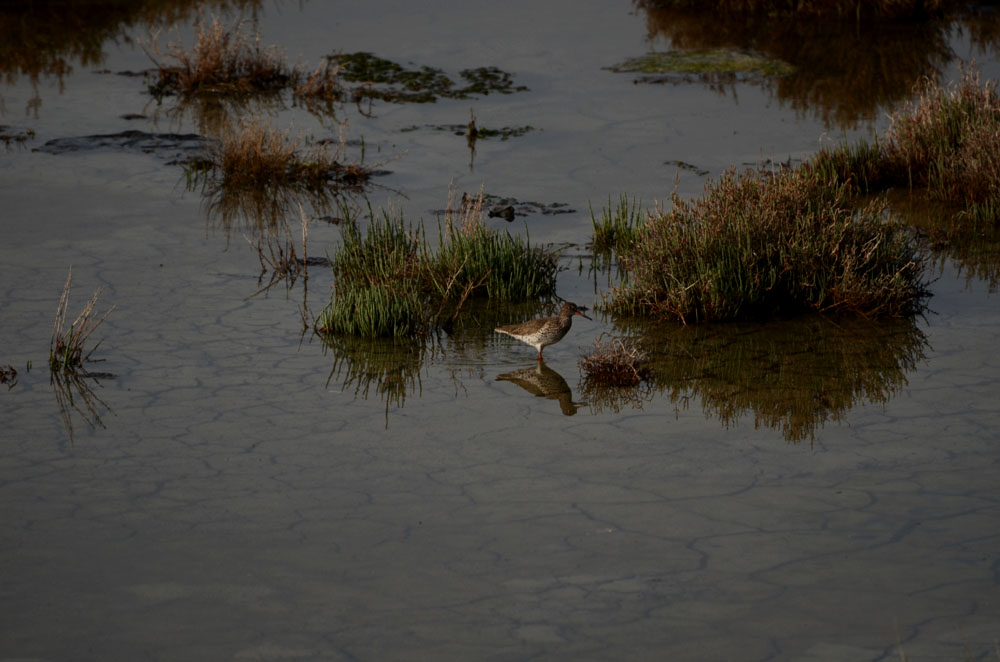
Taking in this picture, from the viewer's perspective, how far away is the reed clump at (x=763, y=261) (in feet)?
35.1

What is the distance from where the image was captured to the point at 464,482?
7566mm

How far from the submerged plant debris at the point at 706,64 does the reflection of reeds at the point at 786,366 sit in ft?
35.3

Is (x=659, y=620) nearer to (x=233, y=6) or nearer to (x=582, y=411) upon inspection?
(x=582, y=411)

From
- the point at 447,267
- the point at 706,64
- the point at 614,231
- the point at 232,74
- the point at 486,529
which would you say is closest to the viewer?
the point at 486,529

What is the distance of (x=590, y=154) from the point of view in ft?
53.6

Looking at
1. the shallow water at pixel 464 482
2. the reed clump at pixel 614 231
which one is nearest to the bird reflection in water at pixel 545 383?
the shallow water at pixel 464 482

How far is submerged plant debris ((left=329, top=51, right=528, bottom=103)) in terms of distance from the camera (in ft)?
63.8

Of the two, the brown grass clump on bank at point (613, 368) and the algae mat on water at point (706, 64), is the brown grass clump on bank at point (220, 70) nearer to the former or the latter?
the algae mat on water at point (706, 64)

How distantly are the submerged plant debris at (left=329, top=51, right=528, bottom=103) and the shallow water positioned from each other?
20.3ft

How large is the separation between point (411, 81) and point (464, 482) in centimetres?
1360

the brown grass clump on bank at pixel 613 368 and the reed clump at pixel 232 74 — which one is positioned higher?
the reed clump at pixel 232 74

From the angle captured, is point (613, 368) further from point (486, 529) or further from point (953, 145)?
point (953, 145)

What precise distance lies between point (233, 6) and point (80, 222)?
12751mm

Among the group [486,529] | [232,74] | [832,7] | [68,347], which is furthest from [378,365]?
[832,7]
